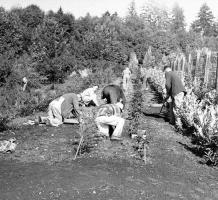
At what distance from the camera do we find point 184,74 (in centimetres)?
1698

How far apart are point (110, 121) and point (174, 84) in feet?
8.76

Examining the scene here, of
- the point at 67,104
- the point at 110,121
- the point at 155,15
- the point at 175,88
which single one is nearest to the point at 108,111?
the point at 110,121

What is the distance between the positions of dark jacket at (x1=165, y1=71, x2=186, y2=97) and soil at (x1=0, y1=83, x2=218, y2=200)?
1.67 meters

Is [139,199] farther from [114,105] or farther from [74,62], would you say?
[74,62]

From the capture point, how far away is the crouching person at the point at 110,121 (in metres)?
7.89

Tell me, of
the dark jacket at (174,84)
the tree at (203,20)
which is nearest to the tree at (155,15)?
the tree at (203,20)

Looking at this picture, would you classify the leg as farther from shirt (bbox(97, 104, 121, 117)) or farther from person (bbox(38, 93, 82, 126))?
person (bbox(38, 93, 82, 126))

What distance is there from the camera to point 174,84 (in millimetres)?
9789

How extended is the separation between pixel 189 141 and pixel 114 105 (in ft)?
6.45

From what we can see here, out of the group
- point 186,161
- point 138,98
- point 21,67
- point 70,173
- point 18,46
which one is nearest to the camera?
point 70,173

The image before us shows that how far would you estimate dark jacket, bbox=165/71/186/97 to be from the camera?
9.74 metres

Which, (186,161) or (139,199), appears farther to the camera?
(186,161)

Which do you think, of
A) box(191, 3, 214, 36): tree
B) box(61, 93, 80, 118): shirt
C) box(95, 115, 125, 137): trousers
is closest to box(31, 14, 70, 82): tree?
box(61, 93, 80, 118): shirt

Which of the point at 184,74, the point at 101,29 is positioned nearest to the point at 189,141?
the point at 184,74
